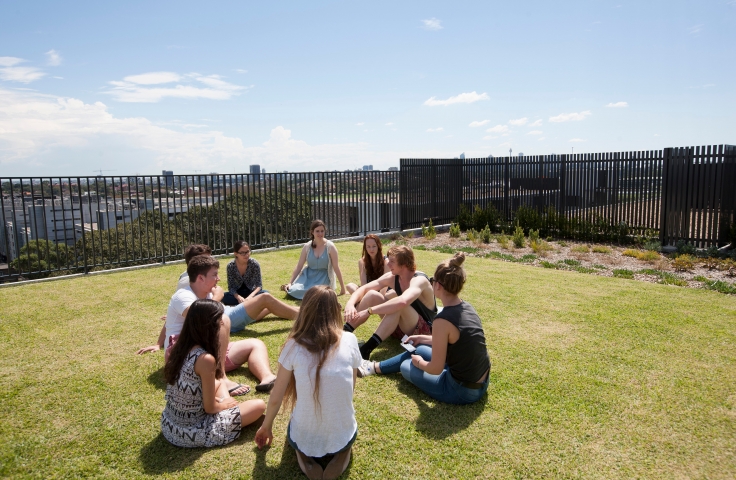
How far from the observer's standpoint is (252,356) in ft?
15.3

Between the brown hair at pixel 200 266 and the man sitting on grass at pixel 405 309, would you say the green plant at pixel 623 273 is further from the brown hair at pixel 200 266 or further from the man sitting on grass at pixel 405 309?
the brown hair at pixel 200 266

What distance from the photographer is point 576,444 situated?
140 inches

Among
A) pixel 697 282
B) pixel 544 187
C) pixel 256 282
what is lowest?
pixel 697 282

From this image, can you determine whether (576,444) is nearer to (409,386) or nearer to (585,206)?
(409,386)

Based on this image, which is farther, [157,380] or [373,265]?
[373,265]

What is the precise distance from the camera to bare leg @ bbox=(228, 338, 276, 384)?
4.56 meters

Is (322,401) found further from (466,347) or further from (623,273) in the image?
(623,273)

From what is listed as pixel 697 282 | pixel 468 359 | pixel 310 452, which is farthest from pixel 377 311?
pixel 697 282

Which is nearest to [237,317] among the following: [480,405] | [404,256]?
[404,256]

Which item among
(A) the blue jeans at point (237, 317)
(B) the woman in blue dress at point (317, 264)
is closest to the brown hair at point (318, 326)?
(A) the blue jeans at point (237, 317)

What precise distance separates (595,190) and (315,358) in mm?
13752

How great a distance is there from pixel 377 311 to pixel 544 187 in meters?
12.5

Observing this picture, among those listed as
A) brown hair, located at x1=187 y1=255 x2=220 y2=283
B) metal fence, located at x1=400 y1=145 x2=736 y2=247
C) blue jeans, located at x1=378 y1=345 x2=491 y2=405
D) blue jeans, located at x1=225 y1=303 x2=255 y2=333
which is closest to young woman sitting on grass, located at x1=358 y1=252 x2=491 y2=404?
blue jeans, located at x1=378 y1=345 x2=491 y2=405

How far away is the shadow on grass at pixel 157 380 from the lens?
4.55m
